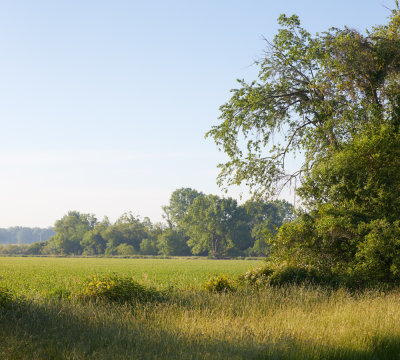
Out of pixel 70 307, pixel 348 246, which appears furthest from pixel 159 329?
pixel 348 246

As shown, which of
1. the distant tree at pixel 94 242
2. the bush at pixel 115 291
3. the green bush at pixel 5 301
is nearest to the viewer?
the green bush at pixel 5 301

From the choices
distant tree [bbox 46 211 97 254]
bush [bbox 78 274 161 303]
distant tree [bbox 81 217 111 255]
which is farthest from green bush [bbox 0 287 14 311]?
distant tree [bbox 46 211 97 254]

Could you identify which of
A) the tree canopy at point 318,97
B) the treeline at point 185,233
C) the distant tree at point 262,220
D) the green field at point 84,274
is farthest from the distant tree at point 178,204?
the tree canopy at point 318,97

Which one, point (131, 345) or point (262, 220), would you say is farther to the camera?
point (262, 220)

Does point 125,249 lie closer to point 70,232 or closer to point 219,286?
point 70,232

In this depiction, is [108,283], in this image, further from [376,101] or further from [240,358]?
[376,101]

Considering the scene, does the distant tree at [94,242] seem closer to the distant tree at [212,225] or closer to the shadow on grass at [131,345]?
the distant tree at [212,225]

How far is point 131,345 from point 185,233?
10840cm

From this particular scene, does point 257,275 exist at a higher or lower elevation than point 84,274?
higher

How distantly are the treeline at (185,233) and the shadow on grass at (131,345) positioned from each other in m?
82.5

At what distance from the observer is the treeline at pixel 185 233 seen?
Answer: 104 m

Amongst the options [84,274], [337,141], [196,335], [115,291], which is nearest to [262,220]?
[84,274]

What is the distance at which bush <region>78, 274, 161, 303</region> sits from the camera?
13.2 metres

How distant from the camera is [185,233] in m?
115
